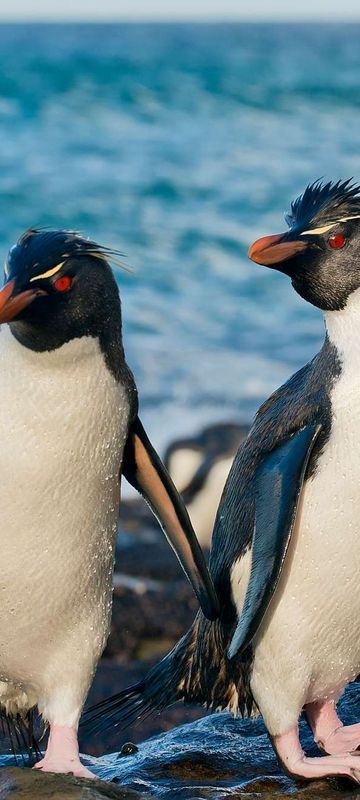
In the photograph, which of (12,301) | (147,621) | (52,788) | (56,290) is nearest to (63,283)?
(56,290)

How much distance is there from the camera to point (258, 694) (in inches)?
131

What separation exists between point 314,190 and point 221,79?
1468 inches

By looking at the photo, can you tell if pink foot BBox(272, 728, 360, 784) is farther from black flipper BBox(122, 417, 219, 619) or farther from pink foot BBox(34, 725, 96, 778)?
pink foot BBox(34, 725, 96, 778)

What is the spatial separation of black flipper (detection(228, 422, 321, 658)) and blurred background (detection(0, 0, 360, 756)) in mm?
2291

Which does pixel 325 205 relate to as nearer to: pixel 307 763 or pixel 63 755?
pixel 307 763

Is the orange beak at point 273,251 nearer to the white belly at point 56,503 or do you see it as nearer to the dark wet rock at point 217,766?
the white belly at point 56,503

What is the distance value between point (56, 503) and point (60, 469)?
8cm

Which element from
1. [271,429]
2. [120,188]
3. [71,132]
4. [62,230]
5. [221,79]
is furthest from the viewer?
[221,79]

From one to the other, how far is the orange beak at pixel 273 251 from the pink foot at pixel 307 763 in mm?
1147

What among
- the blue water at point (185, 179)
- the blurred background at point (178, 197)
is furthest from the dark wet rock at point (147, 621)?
the blue water at point (185, 179)

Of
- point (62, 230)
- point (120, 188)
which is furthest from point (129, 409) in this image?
point (120, 188)

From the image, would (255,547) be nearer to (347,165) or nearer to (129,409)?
(129,409)

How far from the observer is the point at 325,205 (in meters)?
3.28

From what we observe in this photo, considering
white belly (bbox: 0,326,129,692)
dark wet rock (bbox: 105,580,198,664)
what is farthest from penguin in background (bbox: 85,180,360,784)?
dark wet rock (bbox: 105,580,198,664)
